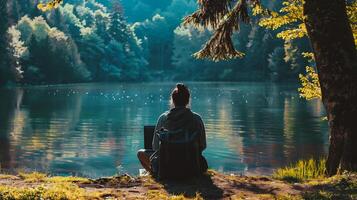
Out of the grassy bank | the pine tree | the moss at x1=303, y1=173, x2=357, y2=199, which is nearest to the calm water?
the grassy bank

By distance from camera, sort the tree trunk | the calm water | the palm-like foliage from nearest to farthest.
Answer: the tree trunk
the palm-like foliage
the calm water

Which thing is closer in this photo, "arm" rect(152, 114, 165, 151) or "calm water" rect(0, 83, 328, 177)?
"arm" rect(152, 114, 165, 151)

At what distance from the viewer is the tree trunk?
808 cm

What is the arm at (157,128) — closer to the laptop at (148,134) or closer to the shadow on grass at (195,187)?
the shadow on grass at (195,187)

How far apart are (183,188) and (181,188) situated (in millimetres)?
27

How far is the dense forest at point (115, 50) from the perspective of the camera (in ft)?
244

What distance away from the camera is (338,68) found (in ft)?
26.5

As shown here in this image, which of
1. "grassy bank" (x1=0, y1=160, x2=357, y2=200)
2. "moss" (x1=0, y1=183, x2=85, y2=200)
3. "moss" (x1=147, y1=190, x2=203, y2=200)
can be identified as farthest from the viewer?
"moss" (x1=147, y1=190, x2=203, y2=200)

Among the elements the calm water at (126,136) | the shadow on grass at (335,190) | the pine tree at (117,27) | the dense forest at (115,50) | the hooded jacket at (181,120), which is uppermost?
the pine tree at (117,27)

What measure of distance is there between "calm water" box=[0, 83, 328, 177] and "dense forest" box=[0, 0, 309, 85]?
893 inches

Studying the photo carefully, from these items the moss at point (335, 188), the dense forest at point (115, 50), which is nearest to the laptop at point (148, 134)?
the moss at point (335, 188)

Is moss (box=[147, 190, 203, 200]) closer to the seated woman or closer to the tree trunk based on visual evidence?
the seated woman

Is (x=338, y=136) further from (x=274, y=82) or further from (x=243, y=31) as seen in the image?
(x=243, y=31)

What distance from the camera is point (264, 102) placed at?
46.1 metres
